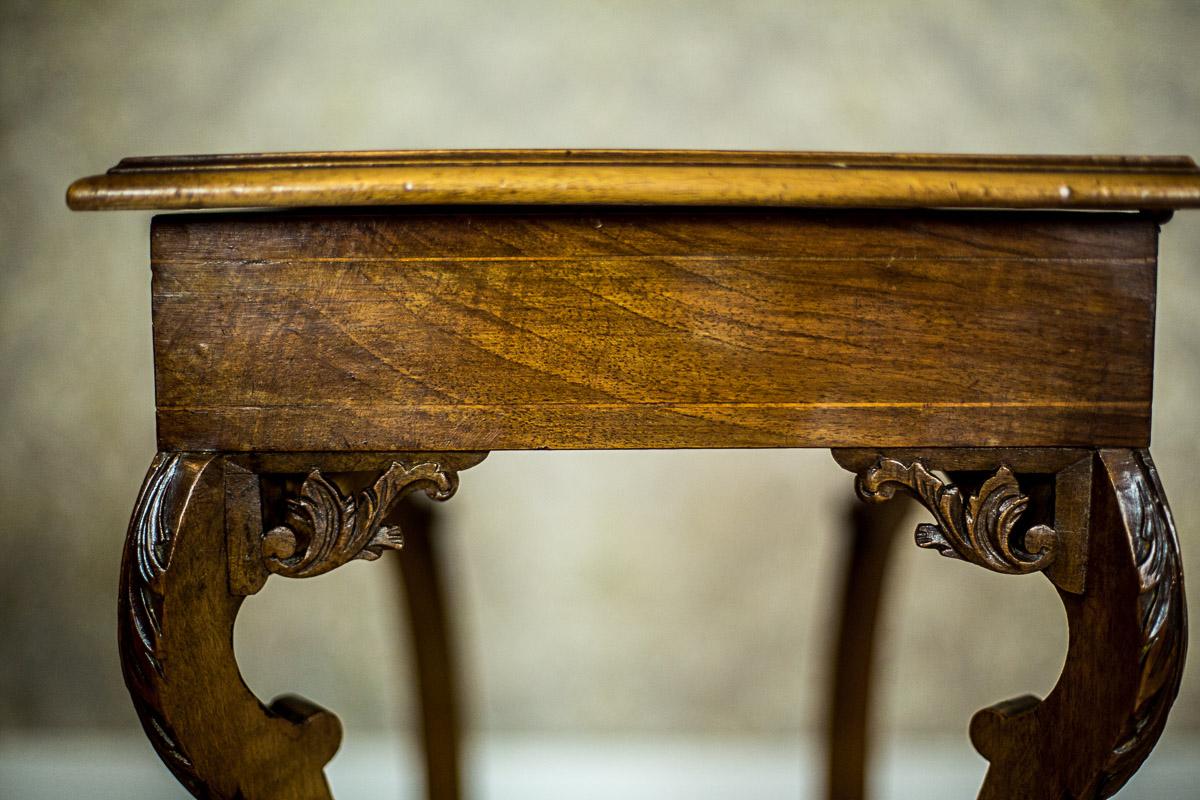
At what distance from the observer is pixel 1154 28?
106 centimetres

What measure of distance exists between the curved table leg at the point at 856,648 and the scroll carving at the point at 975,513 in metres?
0.38

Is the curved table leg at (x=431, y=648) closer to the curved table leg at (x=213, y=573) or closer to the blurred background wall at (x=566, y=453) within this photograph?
the blurred background wall at (x=566, y=453)

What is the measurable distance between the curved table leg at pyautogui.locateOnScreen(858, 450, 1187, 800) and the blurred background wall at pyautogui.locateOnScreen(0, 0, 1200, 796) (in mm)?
550

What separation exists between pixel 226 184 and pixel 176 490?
17 cm

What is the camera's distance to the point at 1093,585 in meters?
0.52

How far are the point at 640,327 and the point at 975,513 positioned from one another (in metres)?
0.22

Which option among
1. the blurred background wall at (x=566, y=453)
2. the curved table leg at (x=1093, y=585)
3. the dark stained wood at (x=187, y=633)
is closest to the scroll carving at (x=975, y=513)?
the curved table leg at (x=1093, y=585)

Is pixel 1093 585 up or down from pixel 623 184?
down

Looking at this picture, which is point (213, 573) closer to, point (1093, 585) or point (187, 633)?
Result: point (187, 633)

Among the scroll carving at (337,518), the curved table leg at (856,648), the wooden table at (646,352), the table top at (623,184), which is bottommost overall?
the curved table leg at (856,648)

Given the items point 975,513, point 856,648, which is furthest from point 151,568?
point 856,648

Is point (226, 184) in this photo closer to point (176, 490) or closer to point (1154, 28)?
point (176, 490)

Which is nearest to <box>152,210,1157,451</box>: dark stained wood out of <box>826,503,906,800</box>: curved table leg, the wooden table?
the wooden table

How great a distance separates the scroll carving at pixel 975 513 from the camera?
1.68ft
